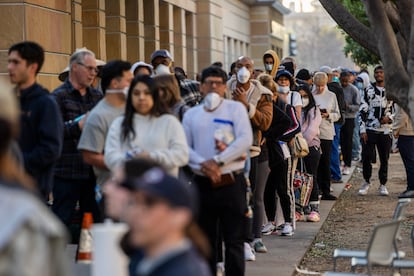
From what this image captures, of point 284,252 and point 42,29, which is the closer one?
point 284,252

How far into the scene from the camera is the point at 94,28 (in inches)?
964

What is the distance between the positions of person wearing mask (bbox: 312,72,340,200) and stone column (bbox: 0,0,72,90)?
3959 millimetres

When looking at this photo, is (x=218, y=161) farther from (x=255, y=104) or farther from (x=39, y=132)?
(x=255, y=104)

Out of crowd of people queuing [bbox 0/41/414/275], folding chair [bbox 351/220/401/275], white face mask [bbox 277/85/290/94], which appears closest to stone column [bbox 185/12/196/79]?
white face mask [bbox 277/85/290/94]

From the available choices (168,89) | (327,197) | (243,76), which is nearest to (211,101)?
(168,89)

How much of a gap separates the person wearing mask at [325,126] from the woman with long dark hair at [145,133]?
10105 millimetres

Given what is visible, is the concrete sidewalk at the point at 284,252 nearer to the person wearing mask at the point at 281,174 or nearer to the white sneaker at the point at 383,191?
the person wearing mask at the point at 281,174

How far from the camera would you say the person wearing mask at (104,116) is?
29.7 ft

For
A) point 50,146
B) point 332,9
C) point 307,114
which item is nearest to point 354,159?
point 307,114

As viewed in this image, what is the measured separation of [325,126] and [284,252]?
20.3 ft

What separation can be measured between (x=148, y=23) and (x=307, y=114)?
15.6 meters

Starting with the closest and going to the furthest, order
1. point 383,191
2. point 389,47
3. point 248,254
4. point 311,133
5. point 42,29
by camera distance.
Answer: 1. point 248,254
2. point 389,47
3. point 311,133
4. point 42,29
5. point 383,191

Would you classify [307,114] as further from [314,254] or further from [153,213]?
[153,213]

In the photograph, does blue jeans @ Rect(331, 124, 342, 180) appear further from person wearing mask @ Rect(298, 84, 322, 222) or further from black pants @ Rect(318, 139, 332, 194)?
person wearing mask @ Rect(298, 84, 322, 222)
